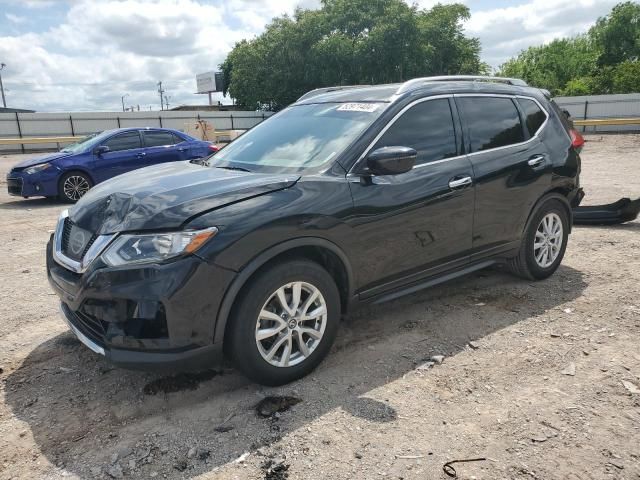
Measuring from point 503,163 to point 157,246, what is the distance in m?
2.90

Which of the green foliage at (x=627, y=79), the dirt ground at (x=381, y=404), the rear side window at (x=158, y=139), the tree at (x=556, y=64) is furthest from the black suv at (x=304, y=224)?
the tree at (x=556, y=64)

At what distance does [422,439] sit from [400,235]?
1396 mm

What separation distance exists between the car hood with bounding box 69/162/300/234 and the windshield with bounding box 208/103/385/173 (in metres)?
0.28

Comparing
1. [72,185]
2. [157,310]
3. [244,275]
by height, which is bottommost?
[157,310]

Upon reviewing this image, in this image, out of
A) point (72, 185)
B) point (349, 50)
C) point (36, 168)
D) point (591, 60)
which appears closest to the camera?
point (36, 168)

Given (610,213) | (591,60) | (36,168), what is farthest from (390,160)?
(591,60)

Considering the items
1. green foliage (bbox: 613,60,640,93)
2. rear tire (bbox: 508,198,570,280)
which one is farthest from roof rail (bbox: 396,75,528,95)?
green foliage (bbox: 613,60,640,93)

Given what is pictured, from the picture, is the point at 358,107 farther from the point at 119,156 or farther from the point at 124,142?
the point at 124,142

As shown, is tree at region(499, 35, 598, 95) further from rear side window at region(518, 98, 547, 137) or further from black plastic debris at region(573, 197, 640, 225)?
rear side window at region(518, 98, 547, 137)

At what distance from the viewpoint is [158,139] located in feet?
36.3

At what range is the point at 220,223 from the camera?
2.78m

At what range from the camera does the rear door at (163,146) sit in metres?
10.8

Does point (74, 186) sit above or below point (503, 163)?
below

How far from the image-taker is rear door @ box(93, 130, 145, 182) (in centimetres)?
1034
